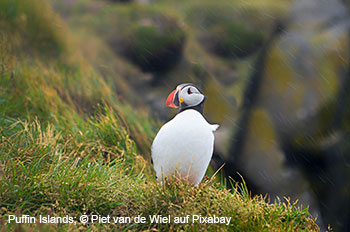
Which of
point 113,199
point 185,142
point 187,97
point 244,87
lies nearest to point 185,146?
point 185,142

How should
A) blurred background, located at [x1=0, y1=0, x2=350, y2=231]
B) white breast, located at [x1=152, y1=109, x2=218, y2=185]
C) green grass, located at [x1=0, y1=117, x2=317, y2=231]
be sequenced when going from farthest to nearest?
blurred background, located at [x1=0, y1=0, x2=350, y2=231], white breast, located at [x1=152, y1=109, x2=218, y2=185], green grass, located at [x1=0, y1=117, x2=317, y2=231]

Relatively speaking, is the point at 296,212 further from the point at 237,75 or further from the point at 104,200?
the point at 237,75

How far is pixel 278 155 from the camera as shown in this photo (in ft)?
25.1

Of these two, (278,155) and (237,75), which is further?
(237,75)

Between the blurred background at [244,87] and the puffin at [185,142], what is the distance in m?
2.15

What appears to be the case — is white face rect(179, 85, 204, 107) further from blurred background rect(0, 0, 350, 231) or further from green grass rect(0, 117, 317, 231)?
blurred background rect(0, 0, 350, 231)

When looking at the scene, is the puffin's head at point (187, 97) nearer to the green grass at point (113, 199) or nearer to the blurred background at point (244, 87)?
the green grass at point (113, 199)

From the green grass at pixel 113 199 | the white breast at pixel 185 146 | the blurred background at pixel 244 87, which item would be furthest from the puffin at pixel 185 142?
the blurred background at pixel 244 87

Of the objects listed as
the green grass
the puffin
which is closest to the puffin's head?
the puffin

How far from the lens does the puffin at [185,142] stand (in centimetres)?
374

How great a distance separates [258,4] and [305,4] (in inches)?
87.3

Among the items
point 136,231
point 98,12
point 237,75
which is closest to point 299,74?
point 237,75

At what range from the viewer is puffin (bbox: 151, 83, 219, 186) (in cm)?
374

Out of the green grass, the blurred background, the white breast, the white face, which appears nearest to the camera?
the green grass
